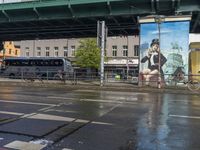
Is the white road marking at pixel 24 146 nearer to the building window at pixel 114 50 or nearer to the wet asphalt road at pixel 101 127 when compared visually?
the wet asphalt road at pixel 101 127

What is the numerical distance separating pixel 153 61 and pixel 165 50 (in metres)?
1.23

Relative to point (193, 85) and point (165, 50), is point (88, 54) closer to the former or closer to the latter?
point (165, 50)

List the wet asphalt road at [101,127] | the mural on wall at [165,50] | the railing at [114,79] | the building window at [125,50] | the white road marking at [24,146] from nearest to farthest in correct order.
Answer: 1. the white road marking at [24,146]
2. the wet asphalt road at [101,127]
3. the railing at [114,79]
4. the mural on wall at [165,50]
5. the building window at [125,50]

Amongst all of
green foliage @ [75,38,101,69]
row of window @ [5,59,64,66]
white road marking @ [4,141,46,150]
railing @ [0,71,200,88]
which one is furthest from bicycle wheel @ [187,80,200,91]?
green foliage @ [75,38,101,69]

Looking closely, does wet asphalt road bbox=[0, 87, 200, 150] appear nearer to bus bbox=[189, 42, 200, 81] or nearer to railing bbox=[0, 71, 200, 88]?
railing bbox=[0, 71, 200, 88]

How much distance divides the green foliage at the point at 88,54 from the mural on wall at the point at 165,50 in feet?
112

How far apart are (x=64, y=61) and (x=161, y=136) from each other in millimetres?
43817

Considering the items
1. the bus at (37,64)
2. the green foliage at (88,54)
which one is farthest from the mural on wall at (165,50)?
the green foliage at (88,54)

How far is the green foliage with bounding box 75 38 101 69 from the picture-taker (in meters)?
62.2

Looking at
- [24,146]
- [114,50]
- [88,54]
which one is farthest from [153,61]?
[114,50]

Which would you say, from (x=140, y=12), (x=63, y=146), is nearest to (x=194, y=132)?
(x=63, y=146)

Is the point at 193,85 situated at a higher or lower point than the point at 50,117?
higher

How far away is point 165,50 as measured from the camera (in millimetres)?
27500

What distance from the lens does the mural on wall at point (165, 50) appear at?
27109mm
